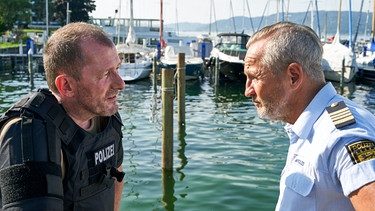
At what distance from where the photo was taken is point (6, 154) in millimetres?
1780

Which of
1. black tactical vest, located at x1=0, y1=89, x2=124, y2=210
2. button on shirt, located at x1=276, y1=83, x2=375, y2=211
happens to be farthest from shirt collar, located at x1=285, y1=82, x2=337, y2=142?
black tactical vest, located at x1=0, y1=89, x2=124, y2=210

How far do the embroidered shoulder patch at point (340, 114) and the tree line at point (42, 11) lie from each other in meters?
48.9

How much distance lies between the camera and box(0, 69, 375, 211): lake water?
22.2 ft

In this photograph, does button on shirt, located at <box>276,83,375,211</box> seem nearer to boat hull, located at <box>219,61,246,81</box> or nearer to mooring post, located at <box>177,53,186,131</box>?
mooring post, located at <box>177,53,186,131</box>

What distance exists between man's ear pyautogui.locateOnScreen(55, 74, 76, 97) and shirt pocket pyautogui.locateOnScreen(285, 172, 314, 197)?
113cm

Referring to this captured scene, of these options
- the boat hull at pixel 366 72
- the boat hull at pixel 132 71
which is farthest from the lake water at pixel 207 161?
the boat hull at pixel 366 72

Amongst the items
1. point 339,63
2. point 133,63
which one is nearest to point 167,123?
point 133,63

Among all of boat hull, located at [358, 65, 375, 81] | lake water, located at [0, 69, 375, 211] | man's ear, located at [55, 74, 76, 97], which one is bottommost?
lake water, located at [0, 69, 375, 211]

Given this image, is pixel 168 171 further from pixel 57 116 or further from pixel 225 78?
pixel 225 78

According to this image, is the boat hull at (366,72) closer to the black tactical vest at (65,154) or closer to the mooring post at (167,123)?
the mooring post at (167,123)

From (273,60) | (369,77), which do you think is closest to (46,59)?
(273,60)

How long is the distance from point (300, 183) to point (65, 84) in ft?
3.98

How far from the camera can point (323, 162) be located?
1.73 m

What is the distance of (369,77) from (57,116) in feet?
86.0
